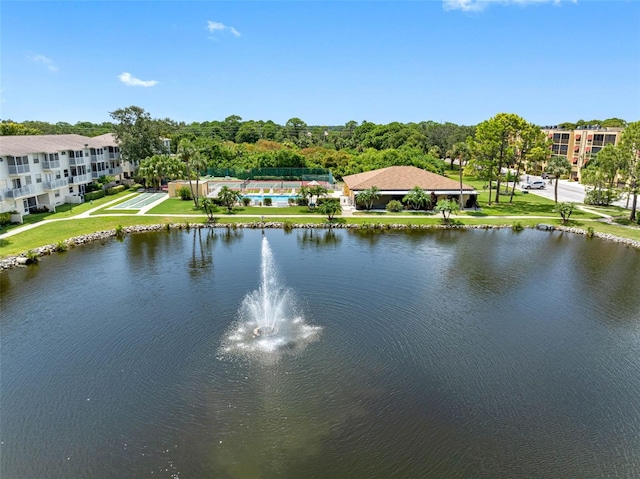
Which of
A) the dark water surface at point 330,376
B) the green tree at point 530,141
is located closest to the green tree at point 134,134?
the dark water surface at point 330,376

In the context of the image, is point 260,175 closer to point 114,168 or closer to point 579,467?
point 114,168

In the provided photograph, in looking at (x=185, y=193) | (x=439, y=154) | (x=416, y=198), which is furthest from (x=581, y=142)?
(x=185, y=193)

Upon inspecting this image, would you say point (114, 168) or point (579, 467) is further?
point (114, 168)

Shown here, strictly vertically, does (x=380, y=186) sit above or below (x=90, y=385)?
above

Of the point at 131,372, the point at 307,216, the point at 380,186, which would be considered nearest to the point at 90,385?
the point at 131,372

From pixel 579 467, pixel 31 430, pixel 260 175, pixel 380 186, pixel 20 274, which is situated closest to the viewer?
pixel 579 467

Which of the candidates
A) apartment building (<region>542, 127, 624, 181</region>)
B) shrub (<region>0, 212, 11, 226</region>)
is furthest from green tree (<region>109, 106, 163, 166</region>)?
apartment building (<region>542, 127, 624, 181</region>)

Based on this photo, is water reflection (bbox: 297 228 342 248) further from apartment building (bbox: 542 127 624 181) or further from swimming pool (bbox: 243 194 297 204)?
apartment building (bbox: 542 127 624 181)
